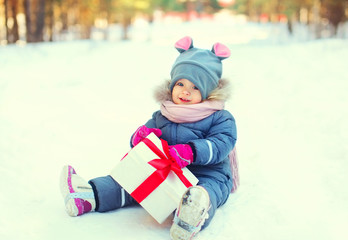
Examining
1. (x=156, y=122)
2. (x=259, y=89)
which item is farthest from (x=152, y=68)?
(x=156, y=122)

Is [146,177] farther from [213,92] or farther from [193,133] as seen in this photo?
[213,92]

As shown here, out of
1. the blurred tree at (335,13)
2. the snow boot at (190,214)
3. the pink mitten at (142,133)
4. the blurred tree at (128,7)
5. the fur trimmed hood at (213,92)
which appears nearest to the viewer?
the snow boot at (190,214)

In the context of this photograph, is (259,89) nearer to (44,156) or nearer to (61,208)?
(44,156)

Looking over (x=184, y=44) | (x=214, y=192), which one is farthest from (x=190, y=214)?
(x=184, y=44)

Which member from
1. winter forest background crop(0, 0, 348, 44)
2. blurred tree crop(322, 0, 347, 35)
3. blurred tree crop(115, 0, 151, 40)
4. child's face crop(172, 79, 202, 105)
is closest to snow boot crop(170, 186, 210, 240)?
child's face crop(172, 79, 202, 105)

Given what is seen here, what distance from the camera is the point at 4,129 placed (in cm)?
383

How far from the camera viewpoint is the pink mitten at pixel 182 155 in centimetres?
222

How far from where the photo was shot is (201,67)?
8.13 ft

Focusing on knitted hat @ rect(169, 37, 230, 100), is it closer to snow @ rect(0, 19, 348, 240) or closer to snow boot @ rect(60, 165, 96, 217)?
snow @ rect(0, 19, 348, 240)

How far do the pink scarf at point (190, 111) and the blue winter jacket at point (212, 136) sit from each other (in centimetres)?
3

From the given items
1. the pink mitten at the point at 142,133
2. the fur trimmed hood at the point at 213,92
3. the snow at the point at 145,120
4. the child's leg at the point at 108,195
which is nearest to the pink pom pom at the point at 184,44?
the fur trimmed hood at the point at 213,92

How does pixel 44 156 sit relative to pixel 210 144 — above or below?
below

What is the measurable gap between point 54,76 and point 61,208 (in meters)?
3.93

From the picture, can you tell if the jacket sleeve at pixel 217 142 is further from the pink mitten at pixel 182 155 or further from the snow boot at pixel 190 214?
the snow boot at pixel 190 214
